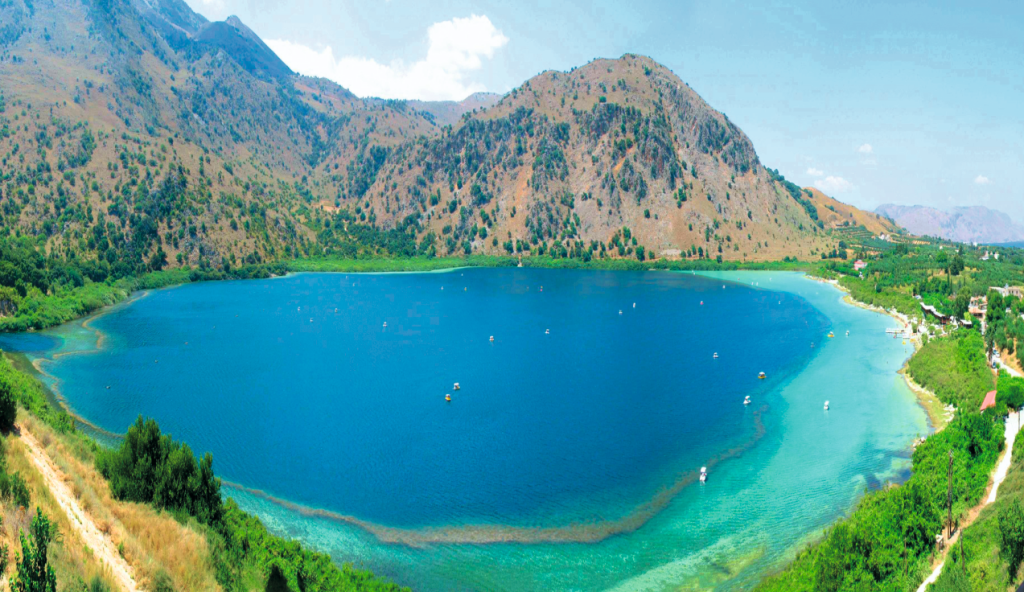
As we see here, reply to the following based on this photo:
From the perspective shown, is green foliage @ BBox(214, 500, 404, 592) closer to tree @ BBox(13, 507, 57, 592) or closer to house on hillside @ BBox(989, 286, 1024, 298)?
tree @ BBox(13, 507, 57, 592)

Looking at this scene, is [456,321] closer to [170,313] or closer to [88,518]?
[170,313]

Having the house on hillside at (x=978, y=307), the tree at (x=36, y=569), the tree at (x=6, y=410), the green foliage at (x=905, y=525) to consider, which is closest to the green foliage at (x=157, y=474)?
the tree at (x=6, y=410)

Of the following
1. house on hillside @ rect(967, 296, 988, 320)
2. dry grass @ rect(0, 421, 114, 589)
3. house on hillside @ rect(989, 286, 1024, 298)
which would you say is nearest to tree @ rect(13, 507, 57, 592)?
dry grass @ rect(0, 421, 114, 589)

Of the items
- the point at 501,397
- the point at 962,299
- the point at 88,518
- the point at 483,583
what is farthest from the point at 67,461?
the point at 962,299

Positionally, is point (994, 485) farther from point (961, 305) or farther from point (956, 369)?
point (961, 305)

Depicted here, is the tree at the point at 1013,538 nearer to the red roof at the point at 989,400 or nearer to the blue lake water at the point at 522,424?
the blue lake water at the point at 522,424
